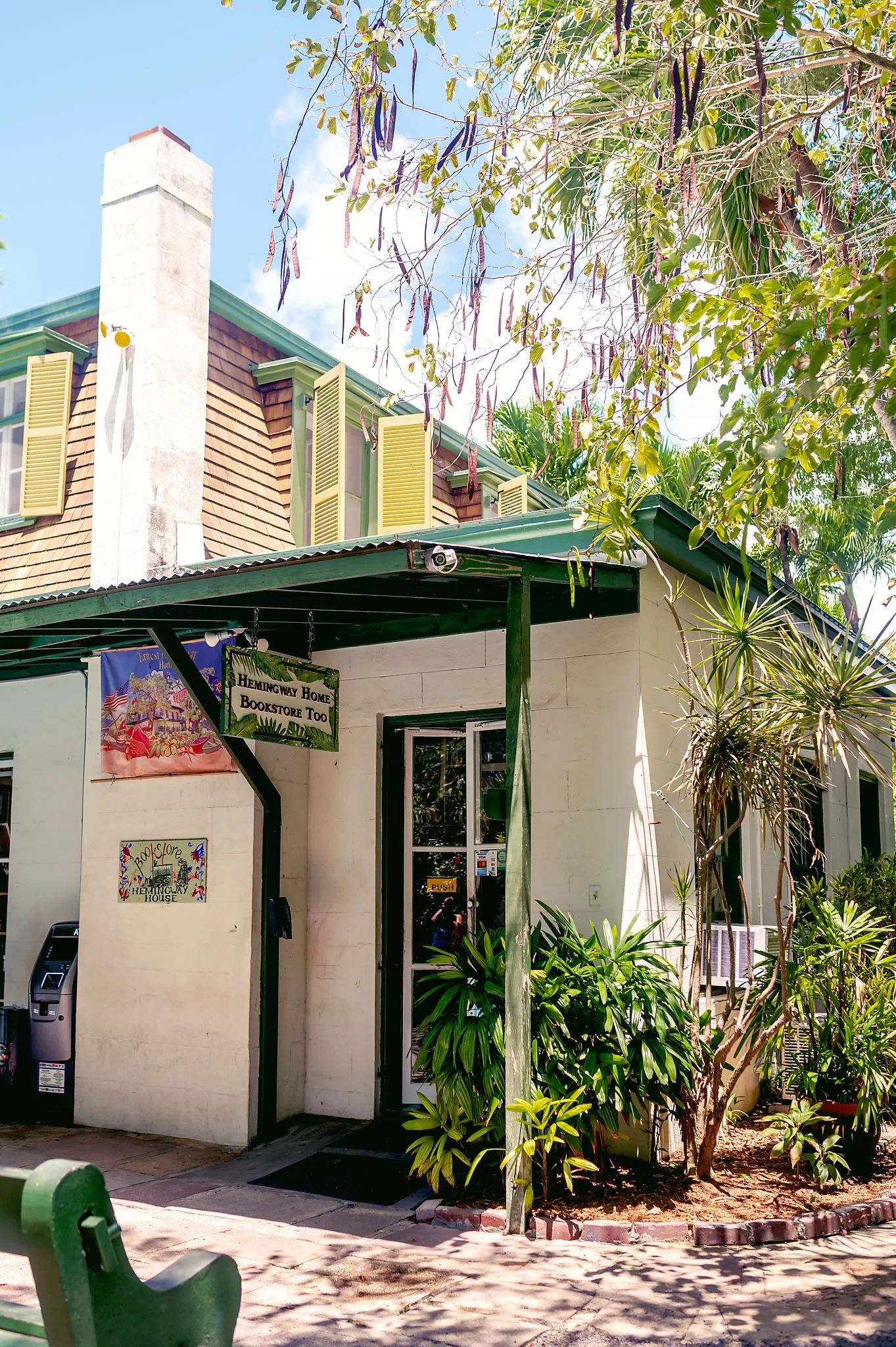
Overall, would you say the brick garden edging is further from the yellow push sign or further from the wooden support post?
the yellow push sign

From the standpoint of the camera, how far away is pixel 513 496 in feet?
45.3

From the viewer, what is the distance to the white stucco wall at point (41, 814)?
907 cm

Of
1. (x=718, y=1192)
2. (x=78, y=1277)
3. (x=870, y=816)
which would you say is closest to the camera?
(x=78, y=1277)

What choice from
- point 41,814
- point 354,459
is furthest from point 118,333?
point 41,814

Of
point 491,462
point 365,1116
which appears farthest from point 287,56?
point 491,462

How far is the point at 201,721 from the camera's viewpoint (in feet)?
26.7

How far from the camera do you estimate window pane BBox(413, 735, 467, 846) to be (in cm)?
799

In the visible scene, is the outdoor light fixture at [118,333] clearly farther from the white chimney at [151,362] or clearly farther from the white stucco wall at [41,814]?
the white stucco wall at [41,814]

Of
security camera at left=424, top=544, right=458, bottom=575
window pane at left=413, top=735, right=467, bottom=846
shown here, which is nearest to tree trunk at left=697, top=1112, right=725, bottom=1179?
window pane at left=413, top=735, right=467, bottom=846

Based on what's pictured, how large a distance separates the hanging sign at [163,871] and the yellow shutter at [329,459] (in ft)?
11.0

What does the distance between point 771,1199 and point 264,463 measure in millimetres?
7620

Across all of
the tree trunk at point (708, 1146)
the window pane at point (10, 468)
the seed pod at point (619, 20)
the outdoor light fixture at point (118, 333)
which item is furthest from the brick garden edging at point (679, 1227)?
the window pane at point (10, 468)

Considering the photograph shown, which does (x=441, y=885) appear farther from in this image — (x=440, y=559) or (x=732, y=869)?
(x=440, y=559)

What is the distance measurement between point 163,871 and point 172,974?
2.31 feet
